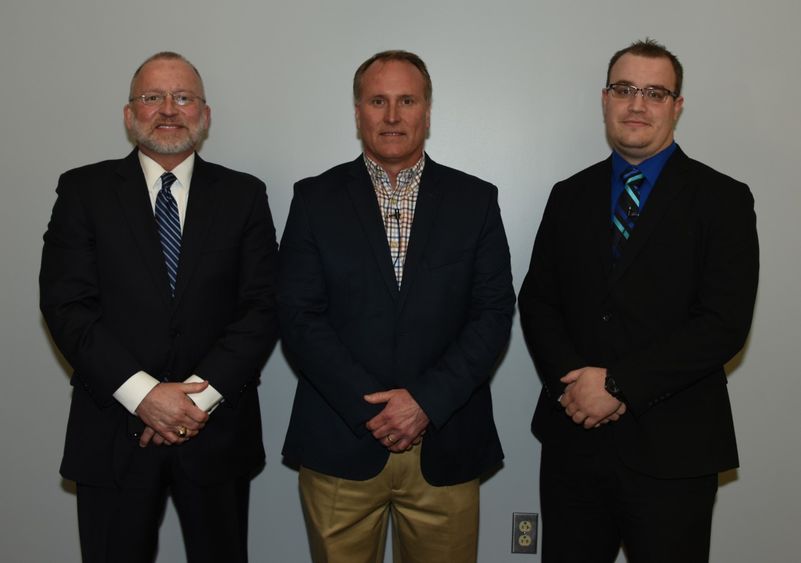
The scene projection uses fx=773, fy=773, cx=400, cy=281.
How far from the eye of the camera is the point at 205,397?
7.70 feet

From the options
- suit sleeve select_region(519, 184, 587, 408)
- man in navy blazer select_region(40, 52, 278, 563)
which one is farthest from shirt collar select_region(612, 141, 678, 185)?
man in navy blazer select_region(40, 52, 278, 563)

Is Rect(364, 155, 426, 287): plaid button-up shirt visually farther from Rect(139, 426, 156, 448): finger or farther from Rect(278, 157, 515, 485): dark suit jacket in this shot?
Rect(139, 426, 156, 448): finger

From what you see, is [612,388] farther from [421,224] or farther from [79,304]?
[79,304]

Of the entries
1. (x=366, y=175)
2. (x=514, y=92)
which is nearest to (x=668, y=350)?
(x=366, y=175)

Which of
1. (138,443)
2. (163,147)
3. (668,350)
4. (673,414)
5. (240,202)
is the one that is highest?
(163,147)

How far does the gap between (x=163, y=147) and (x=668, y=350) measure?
168 centimetres

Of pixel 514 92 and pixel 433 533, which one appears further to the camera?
pixel 514 92

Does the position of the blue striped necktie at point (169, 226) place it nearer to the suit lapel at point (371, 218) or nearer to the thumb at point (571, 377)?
the suit lapel at point (371, 218)

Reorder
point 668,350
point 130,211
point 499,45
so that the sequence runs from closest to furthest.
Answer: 1. point 668,350
2. point 130,211
3. point 499,45

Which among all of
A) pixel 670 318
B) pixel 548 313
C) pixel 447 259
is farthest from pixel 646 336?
pixel 447 259

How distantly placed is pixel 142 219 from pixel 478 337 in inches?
43.4

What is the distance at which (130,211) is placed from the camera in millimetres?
2400

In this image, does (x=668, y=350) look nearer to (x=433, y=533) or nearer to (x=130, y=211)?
(x=433, y=533)

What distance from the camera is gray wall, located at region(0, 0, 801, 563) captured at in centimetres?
299
